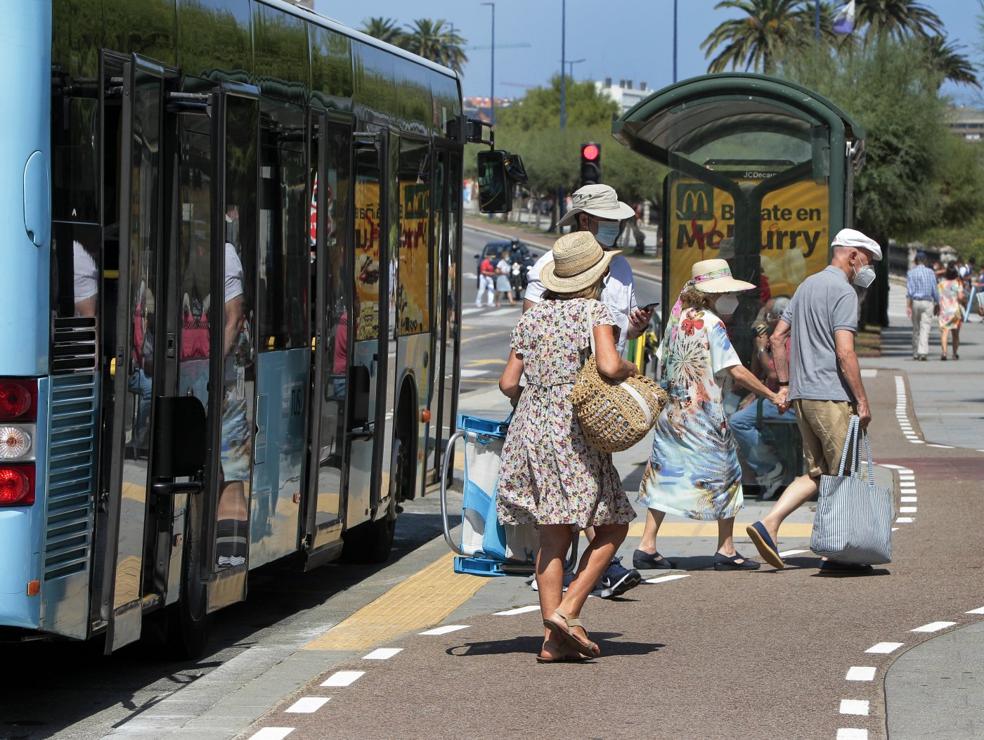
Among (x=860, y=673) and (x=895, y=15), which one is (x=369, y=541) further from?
(x=895, y=15)

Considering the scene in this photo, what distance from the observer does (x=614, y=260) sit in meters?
9.63

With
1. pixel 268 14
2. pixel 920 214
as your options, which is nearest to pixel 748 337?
pixel 268 14

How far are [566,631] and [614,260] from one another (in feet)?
8.28

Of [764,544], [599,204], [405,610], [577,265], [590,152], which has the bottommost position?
[405,610]

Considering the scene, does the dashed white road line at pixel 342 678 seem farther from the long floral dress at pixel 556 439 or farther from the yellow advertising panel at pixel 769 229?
the yellow advertising panel at pixel 769 229

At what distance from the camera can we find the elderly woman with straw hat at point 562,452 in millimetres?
7719

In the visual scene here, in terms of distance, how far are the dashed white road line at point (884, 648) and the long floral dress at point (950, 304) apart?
2618cm

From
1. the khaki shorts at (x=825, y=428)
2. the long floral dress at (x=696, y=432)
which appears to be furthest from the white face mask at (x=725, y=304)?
the khaki shorts at (x=825, y=428)

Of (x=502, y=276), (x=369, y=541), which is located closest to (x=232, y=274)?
(x=369, y=541)

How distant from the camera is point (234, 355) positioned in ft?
26.5

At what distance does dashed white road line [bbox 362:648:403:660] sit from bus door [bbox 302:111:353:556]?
1329 millimetres

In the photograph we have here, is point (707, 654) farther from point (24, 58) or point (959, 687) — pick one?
point (24, 58)

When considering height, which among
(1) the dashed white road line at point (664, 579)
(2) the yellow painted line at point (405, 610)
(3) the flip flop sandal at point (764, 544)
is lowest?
(2) the yellow painted line at point (405, 610)

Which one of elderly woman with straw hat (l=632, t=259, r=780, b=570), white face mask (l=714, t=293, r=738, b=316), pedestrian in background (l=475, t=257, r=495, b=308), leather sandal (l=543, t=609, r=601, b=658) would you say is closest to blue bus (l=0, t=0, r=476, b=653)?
leather sandal (l=543, t=609, r=601, b=658)
